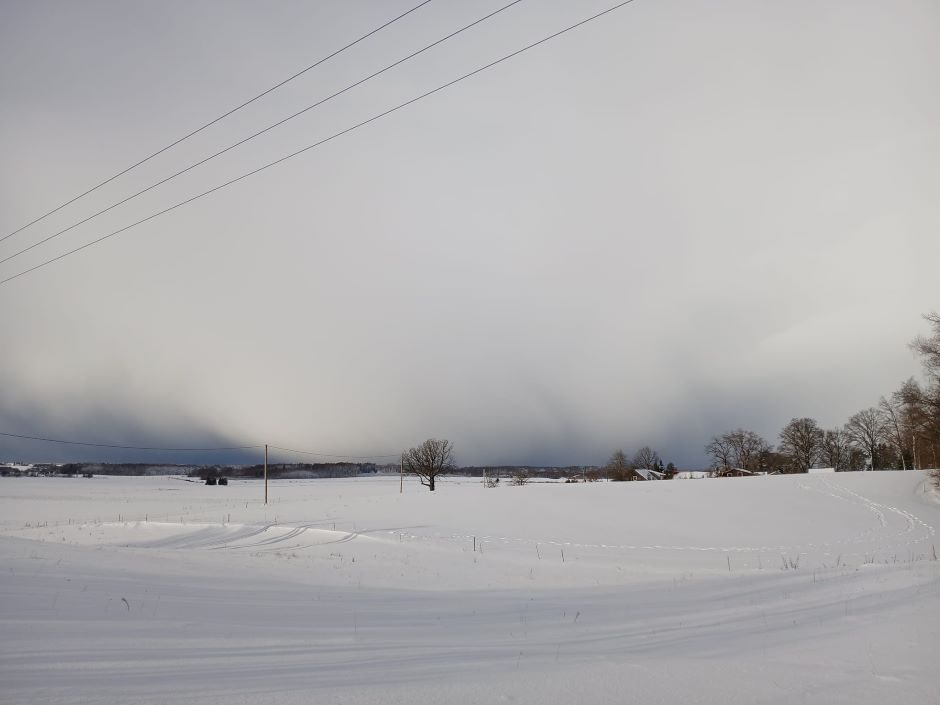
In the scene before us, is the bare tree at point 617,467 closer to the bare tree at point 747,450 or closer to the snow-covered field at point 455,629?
the bare tree at point 747,450

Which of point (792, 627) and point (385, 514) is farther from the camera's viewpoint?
point (385, 514)

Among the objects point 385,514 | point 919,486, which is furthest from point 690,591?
point 919,486

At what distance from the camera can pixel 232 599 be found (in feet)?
34.5

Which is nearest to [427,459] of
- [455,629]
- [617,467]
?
[617,467]

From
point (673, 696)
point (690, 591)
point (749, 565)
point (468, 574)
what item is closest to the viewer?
point (673, 696)

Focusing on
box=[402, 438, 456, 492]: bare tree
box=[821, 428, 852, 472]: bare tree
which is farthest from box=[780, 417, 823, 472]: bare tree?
box=[402, 438, 456, 492]: bare tree

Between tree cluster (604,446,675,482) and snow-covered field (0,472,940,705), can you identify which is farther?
tree cluster (604,446,675,482)

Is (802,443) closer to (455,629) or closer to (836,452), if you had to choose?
(836,452)

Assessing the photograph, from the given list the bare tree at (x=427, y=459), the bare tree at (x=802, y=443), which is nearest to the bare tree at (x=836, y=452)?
the bare tree at (x=802, y=443)

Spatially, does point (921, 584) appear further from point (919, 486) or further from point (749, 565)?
point (919, 486)

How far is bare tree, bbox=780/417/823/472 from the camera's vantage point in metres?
111

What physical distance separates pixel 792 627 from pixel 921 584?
4.72m

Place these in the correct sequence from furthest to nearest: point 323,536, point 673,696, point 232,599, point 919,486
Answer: point 919,486 → point 323,536 → point 232,599 → point 673,696

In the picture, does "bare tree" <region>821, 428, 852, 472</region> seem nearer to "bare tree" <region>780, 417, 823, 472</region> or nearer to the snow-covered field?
"bare tree" <region>780, 417, 823, 472</region>
